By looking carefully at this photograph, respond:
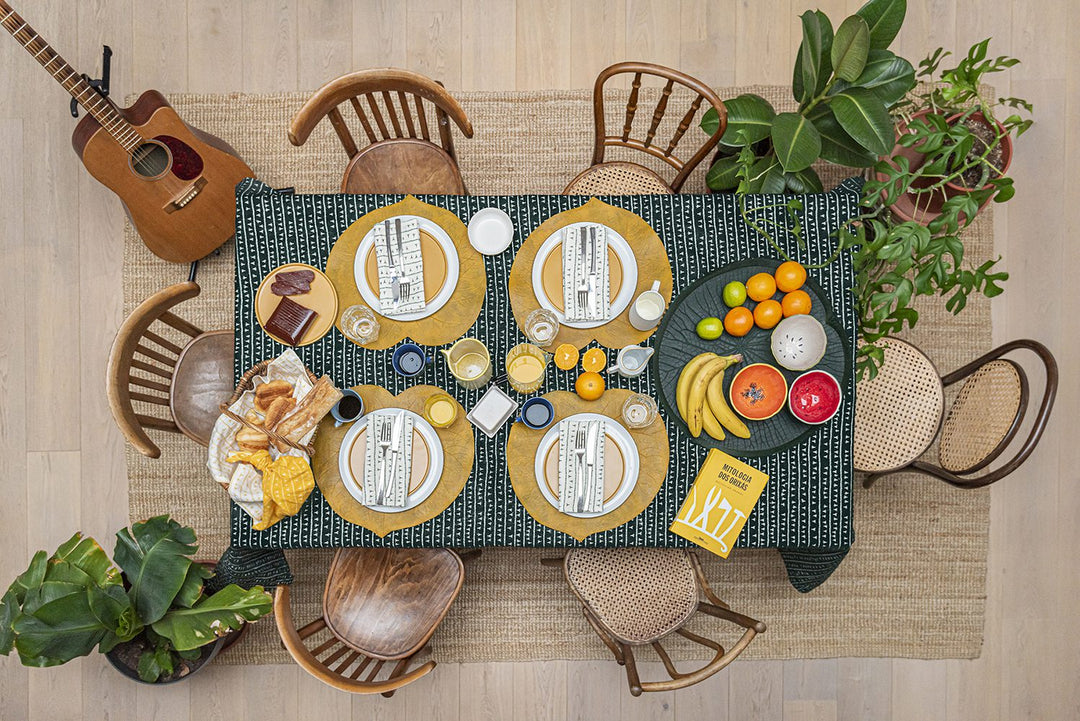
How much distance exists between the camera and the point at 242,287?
183 centimetres

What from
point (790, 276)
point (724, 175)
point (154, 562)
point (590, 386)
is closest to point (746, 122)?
point (724, 175)

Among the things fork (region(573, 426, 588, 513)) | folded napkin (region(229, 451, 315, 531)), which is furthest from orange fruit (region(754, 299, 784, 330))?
folded napkin (region(229, 451, 315, 531))

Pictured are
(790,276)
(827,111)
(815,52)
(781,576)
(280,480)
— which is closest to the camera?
(280,480)

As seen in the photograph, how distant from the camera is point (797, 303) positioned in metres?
1.79

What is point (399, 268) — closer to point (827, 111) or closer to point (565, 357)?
point (565, 357)

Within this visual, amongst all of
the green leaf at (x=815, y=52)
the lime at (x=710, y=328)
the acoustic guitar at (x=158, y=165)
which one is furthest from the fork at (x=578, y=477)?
→ the acoustic guitar at (x=158, y=165)

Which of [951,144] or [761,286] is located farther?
[951,144]

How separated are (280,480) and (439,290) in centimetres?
64

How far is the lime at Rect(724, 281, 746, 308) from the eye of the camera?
1804mm

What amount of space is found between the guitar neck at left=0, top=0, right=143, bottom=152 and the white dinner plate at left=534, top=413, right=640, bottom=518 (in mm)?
1652

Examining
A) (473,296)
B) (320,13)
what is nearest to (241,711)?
(473,296)

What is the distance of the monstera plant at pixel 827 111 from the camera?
185cm

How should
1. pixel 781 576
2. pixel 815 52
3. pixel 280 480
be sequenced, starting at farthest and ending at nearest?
pixel 781 576
pixel 815 52
pixel 280 480

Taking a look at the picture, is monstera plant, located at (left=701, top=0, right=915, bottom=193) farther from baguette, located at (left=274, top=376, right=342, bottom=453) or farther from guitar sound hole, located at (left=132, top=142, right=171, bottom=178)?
guitar sound hole, located at (left=132, top=142, right=171, bottom=178)
